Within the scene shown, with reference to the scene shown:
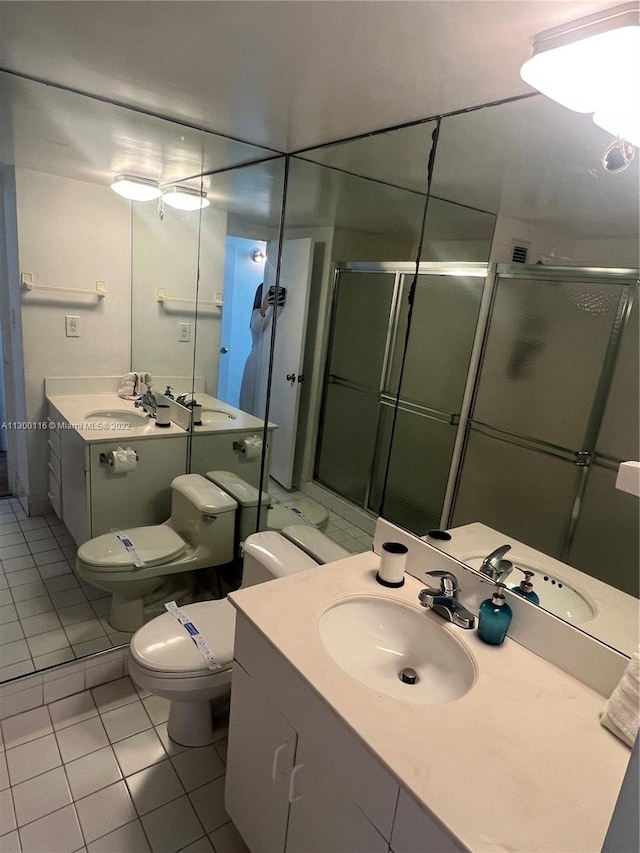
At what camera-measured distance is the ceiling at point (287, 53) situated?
3.11 ft

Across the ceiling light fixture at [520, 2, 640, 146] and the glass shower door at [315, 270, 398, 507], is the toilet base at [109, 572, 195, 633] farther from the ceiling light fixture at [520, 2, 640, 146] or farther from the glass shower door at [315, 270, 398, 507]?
the ceiling light fixture at [520, 2, 640, 146]

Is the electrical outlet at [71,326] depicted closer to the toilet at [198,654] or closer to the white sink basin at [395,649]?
the toilet at [198,654]

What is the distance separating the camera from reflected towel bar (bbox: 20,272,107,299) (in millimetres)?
2766

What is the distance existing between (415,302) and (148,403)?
5.90ft

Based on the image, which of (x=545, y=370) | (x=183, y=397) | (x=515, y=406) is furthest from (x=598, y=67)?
(x=183, y=397)

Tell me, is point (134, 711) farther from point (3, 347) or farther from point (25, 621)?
point (3, 347)

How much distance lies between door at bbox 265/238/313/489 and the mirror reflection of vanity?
0.02 m

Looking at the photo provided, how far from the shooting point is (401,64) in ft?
3.76

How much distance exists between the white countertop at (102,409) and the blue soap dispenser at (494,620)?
1911 millimetres

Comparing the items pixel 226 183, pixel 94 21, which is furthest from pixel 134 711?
pixel 226 183

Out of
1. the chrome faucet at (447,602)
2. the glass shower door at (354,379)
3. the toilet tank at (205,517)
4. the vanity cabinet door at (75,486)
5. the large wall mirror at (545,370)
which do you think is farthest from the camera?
the vanity cabinet door at (75,486)

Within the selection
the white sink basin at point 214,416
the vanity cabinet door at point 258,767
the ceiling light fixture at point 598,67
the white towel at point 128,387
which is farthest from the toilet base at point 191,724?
the ceiling light fixture at point 598,67

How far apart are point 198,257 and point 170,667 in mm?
2196

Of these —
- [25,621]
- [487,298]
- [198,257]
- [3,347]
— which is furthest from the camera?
[3,347]
